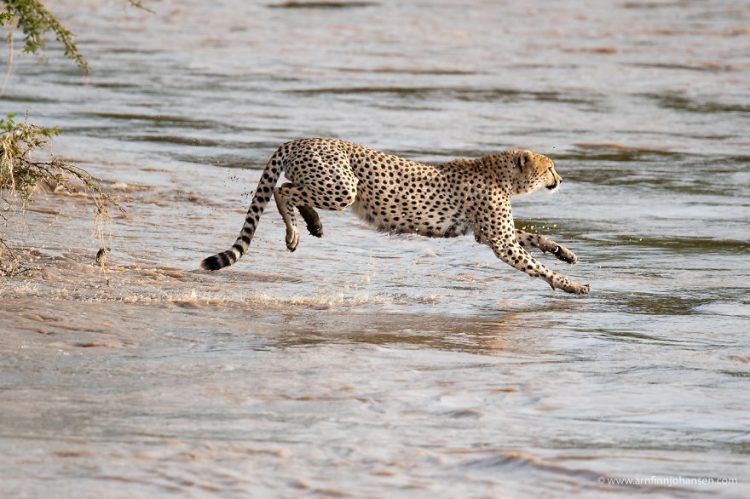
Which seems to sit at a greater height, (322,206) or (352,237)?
(322,206)

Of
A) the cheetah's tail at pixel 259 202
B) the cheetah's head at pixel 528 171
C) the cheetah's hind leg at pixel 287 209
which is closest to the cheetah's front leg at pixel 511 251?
the cheetah's head at pixel 528 171

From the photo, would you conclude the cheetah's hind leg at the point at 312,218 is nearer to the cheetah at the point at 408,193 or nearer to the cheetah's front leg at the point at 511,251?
the cheetah at the point at 408,193

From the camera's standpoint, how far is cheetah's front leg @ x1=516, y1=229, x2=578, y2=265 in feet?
37.6

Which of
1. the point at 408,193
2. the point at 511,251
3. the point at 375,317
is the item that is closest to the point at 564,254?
the point at 511,251

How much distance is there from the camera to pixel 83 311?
935cm

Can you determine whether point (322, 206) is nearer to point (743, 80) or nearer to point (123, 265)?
point (123, 265)

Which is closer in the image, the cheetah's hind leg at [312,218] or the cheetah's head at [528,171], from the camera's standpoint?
the cheetah's hind leg at [312,218]

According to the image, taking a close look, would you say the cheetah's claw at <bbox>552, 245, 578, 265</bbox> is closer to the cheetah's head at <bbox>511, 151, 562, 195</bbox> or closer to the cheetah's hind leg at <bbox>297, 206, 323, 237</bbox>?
the cheetah's head at <bbox>511, 151, 562, 195</bbox>

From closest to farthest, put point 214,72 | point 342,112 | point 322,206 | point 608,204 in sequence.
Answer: point 322,206 → point 608,204 → point 342,112 → point 214,72

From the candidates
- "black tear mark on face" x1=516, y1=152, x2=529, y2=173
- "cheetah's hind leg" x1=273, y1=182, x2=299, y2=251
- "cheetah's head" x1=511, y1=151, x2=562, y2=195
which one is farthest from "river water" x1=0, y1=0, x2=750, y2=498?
"black tear mark on face" x1=516, y1=152, x2=529, y2=173

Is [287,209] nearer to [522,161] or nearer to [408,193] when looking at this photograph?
[408,193]

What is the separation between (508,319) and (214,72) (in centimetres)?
1552

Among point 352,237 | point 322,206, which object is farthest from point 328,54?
point 322,206

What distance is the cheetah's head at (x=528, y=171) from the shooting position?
37.7ft
